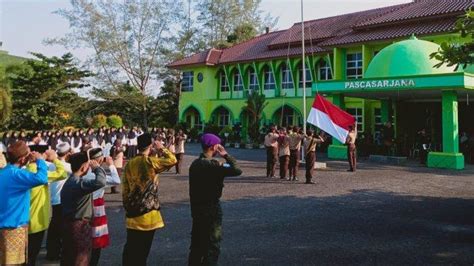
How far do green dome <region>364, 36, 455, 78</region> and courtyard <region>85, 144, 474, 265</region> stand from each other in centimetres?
588

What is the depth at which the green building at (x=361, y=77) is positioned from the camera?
1695 centimetres

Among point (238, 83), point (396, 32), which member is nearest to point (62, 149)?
point (396, 32)

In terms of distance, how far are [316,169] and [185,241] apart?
9.71 meters

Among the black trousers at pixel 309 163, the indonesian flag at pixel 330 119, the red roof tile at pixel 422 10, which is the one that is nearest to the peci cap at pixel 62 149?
the black trousers at pixel 309 163

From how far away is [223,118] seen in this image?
3412cm

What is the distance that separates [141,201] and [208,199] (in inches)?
30.1

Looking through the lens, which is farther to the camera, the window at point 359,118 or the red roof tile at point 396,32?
the window at point 359,118

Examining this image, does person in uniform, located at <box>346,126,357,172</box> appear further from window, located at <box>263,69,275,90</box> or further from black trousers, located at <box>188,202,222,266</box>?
window, located at <box>263,69,275,90</box>

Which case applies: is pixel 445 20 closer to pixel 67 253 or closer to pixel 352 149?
pixel 352 149

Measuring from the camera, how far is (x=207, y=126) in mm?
31969

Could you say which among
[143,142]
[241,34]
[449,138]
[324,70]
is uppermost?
[241,34]

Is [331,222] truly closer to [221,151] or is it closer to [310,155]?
[221,151]

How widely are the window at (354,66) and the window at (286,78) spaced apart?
15.8 feet

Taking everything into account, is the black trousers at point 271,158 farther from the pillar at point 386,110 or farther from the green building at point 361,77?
the pillar at point 386,110
